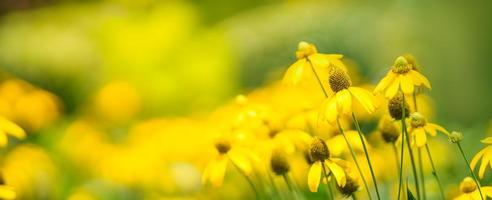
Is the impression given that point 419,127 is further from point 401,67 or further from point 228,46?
point 228,46

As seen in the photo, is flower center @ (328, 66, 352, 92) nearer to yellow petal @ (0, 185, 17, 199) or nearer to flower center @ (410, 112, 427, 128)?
flower center @ (410, 112, 427, 128)

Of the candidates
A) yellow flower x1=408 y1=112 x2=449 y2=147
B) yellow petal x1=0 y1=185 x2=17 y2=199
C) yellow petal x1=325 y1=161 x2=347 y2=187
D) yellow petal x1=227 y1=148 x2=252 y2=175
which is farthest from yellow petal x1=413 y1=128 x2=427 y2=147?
yellow petal x1=0 y1=185 x2=17 y2=199

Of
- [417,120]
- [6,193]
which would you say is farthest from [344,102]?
[6,193]

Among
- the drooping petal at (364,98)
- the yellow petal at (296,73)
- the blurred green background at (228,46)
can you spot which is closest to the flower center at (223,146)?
the yellow petal at (296,73)

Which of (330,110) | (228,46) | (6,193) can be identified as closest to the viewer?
(330,110)

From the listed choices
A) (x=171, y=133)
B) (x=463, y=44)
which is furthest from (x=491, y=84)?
(x=171, y=133)

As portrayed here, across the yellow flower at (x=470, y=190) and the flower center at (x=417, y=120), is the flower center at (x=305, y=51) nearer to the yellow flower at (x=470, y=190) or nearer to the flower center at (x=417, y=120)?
the flower center at (x=417, y=120)
